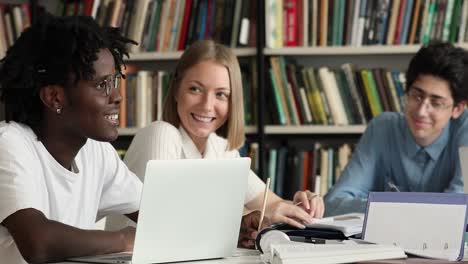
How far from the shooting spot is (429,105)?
9.15 ft

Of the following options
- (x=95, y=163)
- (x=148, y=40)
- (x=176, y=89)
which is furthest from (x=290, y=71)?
(x=95, y=163)

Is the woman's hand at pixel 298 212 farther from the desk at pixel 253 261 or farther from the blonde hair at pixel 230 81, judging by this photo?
the blonde hair at pixel 230 81

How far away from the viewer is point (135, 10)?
152 inches

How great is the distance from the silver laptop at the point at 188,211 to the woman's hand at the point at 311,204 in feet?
1.42

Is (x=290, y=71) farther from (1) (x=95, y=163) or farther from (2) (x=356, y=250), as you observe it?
(2) (x=356, y=250)

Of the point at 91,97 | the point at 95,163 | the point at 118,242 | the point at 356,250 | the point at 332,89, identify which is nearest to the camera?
the point at 356,250

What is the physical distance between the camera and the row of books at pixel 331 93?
3.70 m

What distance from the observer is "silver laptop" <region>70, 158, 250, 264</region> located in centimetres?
153

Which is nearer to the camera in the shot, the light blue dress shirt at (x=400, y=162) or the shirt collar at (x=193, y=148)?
the shirt collar at (x=193, y=148)

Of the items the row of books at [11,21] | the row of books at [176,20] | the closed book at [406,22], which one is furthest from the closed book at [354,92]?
the row of books at [11,21]

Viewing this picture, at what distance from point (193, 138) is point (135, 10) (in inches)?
55.6

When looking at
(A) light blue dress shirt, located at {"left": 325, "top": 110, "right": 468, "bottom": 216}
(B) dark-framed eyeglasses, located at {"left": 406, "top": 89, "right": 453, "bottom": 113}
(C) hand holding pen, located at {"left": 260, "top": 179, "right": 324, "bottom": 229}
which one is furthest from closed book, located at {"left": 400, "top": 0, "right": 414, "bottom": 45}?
(C) hand holding pen, located at {"left": 260, "top": 179, "right": 324, "bottom": 229}

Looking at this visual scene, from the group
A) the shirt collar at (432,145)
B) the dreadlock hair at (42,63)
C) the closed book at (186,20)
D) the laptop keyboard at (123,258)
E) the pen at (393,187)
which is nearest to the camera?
the laptop keyboard at (123,258)

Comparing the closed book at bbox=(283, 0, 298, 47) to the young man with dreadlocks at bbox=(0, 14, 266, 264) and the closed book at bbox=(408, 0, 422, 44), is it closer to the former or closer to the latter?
the closed book at bbox=(408, 0, 422, 44)
